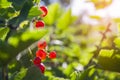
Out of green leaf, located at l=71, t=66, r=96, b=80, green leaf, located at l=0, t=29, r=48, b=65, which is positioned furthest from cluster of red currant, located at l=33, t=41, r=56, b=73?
green leaf, located at l=0, t=29, r=48, b=65

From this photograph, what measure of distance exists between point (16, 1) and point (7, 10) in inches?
2.8

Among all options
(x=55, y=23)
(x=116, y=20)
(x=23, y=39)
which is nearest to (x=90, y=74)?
(x=23, y=39)

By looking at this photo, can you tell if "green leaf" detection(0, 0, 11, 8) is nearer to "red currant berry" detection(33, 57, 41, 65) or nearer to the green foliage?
"red currant berry" detection(33, 57, 41, 65)

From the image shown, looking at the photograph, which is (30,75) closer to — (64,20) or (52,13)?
(64,20)

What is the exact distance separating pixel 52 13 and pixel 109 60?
2276 millimetres

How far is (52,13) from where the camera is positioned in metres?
4.39

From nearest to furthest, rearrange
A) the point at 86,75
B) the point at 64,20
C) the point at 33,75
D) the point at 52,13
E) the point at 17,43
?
the point at 17,43
the point at 33,75
the point at 86,75
the point at 64,20
the point at 52,13

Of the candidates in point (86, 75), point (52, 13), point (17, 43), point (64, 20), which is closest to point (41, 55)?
point (86, 75)

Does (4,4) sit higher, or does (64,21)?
(4,4)

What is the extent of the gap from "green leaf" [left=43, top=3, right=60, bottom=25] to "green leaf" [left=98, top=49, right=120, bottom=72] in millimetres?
2207

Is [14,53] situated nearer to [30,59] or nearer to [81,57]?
[30,59]

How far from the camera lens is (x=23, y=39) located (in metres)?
1.47

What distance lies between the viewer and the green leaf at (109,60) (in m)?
→ 2.17

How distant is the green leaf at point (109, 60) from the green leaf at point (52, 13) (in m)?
2.21
